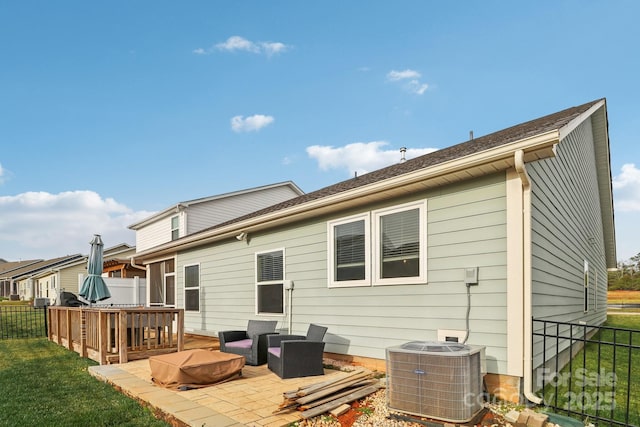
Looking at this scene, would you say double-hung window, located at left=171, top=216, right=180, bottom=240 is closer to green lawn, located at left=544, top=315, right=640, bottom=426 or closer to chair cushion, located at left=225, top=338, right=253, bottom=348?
chair cushion, located at left=225, top=338, right=253, bottom=348

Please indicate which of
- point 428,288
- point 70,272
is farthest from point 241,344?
point 70,272

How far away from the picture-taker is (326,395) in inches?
165

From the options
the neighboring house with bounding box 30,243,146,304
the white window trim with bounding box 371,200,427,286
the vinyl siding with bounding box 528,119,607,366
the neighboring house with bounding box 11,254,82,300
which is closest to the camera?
the vinyl siding with bounding box 528,119,607,366

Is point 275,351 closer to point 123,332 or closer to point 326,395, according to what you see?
point 326,395

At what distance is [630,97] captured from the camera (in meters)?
10.2

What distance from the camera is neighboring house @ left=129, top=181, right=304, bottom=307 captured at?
13562 mm

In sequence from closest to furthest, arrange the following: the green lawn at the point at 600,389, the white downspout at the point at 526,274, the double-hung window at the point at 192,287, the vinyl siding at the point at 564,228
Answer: the white downspout at the point at 526,274
the green lawn at the point at 600,389
the vinyl siding at the point at 564,228
the double-hung window at the point at 192,287

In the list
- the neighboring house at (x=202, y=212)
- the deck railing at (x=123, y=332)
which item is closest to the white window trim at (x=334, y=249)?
the deck railing at (x=123, y=332)

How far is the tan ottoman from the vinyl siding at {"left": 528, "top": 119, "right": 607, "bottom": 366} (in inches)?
145

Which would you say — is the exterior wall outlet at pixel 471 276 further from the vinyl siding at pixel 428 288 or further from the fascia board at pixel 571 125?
the fascia board at pixel 571 125

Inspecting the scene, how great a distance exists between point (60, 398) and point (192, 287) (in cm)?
639

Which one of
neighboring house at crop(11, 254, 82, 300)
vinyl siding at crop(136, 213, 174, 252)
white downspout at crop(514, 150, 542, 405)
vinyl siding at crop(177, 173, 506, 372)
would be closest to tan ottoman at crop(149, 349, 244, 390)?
vinyl siding at crop(177, 173, 506, 372)

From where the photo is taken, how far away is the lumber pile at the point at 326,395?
13.1ft

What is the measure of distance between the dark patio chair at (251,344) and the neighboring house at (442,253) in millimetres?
547
